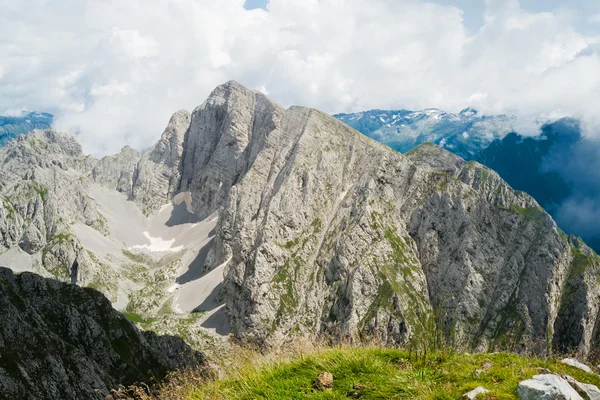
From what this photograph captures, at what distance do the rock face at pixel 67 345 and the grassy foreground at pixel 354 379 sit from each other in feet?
135

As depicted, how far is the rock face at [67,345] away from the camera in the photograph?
5172 centimetres

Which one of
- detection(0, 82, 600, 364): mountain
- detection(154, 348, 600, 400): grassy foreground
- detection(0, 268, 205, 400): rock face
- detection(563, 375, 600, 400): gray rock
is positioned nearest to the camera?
detection(154, 348, 600, 400): grassy foreground

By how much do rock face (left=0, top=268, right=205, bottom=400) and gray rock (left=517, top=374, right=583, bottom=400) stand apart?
45.8m

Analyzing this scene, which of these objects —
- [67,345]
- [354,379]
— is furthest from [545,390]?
[67,345]

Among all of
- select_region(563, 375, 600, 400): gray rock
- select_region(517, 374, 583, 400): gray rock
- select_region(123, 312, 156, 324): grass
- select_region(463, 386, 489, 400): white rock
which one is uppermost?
select_region(517, 374, 583, 400): gray rock

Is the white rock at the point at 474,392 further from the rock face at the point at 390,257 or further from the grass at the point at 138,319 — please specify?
the grass at the point at 138,319

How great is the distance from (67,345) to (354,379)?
69.7m

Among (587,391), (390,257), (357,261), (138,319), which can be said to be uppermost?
(390,257)

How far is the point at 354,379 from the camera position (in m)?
8.35

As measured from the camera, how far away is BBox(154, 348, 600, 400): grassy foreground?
7801 mm

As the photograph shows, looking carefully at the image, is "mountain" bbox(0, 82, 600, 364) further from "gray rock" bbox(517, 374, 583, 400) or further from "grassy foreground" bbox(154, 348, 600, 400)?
"gray rock" bbox(517, 374, 583, 400)

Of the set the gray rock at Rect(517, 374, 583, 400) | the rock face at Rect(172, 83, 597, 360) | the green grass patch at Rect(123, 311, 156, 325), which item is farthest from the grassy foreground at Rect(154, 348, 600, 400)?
the green grass patch at Rect(123, 311, 156, 325)

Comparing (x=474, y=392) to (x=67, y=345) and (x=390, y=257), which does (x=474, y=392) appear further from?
(x=390, y=257)

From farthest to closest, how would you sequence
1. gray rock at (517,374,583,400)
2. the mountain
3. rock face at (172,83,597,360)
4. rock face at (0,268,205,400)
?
the mountain < rock face at (172,83,597,360) < rock face at (0,268,205,400) < gray rock at (517,374,583,400)
